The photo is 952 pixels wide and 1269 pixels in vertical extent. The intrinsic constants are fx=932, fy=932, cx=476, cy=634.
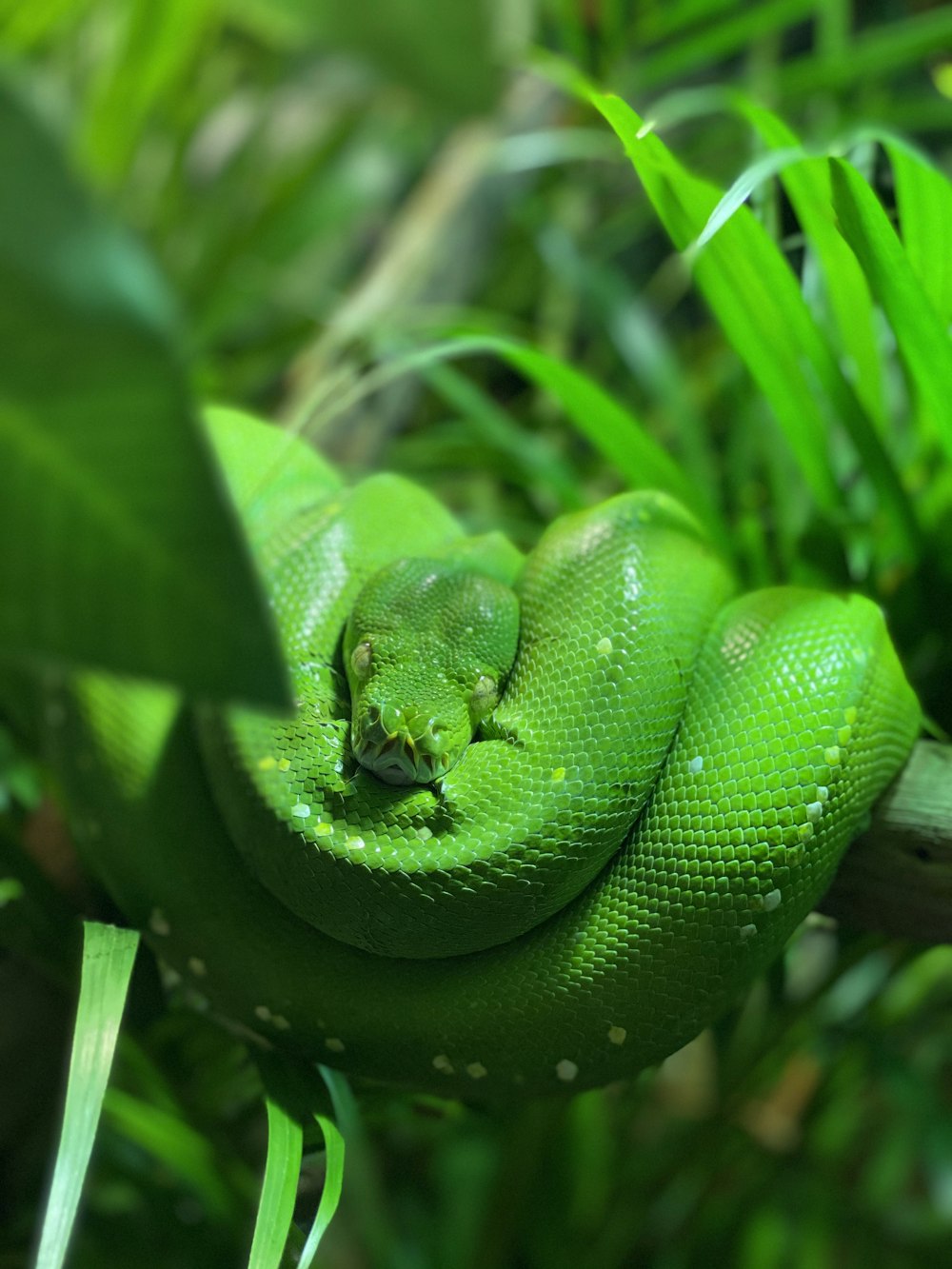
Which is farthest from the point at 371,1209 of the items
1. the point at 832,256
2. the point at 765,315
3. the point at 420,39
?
the point at 420,39

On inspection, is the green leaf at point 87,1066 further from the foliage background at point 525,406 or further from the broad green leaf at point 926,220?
the broad green leaf at point 926,220

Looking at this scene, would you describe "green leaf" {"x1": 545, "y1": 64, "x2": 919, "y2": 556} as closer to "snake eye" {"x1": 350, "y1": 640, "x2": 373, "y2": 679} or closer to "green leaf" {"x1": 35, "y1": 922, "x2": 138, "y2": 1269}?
"snake eye" {"x1": 350, "y1": 640, "x2": 373, "y2": 679}

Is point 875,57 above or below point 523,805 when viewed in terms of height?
above

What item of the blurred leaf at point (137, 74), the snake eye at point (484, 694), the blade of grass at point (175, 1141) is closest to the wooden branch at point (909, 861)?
the snake eye at point (484, 694)

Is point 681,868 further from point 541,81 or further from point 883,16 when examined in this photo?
point 883,16

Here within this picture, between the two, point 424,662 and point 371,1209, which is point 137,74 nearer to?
point 424,662

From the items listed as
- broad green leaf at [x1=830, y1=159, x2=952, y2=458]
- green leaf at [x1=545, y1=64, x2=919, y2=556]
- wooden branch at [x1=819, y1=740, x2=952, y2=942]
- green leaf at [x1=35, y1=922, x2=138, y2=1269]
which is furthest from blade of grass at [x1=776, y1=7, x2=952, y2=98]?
green leaf at [x1=35, y1=922, x2=138, y2=1269]

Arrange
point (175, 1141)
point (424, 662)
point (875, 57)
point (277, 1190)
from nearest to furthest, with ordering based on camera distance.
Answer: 1. point (277, 1190)
2. point (424, 662)
3. point (175, 1141)
4. point (875, 57)
